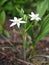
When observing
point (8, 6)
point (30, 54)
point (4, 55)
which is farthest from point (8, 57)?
point (8, 6)

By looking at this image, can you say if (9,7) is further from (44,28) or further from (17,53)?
(44,28)

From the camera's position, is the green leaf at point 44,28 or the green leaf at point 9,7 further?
the green leaf at point 9,7

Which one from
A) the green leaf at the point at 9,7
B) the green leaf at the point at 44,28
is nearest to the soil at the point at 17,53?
the green leaf at the point at 44,28

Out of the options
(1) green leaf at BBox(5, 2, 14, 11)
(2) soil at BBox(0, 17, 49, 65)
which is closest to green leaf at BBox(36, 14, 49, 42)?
(2) soil at BBox(0, 17, 49, 65)

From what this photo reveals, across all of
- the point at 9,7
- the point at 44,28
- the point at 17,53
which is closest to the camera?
the point at 44,28

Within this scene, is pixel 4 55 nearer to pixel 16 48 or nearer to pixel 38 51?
pixel 16 48

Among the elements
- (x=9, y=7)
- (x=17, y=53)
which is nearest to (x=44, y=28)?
(x=17, y=53)

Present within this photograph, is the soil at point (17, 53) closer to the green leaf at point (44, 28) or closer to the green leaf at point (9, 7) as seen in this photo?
the green leaf at point (44, 28)

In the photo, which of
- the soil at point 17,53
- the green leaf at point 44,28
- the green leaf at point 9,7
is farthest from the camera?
the green leaf at point 9,7

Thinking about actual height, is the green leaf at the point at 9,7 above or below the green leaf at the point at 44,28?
above

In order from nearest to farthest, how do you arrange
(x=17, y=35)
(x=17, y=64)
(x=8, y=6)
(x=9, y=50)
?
(x=17, y=64) < (x=9, y=50) < (x=17, y=35) < (x=8, y=6)

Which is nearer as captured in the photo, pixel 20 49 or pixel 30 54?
pixel 30 54
